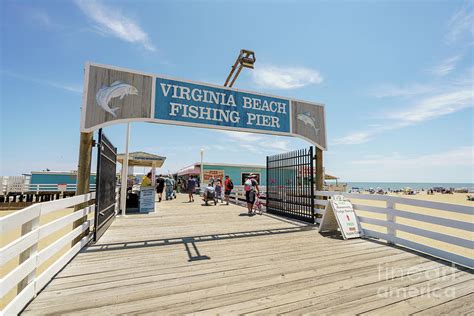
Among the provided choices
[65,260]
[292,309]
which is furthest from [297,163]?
[65,260]

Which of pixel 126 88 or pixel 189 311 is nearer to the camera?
pixel 189 311

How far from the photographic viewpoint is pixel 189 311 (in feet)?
7.95

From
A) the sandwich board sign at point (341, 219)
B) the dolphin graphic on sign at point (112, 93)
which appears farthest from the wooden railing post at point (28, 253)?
the sandwich board sign at point (341, 219)

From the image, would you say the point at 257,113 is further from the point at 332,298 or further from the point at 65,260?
the point at 65,260

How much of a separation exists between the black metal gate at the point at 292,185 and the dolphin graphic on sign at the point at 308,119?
0.73 m

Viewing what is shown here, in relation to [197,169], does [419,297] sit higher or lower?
lower

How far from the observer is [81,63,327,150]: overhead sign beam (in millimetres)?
5082

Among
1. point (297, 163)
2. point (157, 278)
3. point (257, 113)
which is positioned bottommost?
point (157, 278)

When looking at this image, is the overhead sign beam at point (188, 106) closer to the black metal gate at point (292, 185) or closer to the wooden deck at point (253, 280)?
the black metal gate at point (292, 185)

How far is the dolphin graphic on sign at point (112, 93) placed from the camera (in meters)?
5.08

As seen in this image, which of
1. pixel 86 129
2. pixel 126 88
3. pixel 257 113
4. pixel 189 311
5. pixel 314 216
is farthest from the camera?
pixel 314 216

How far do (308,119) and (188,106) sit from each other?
3913 mm

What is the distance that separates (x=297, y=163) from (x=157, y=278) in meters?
6.13

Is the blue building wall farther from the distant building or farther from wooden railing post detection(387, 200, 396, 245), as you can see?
wooden railing post detection(387, 200, 396, 245)
